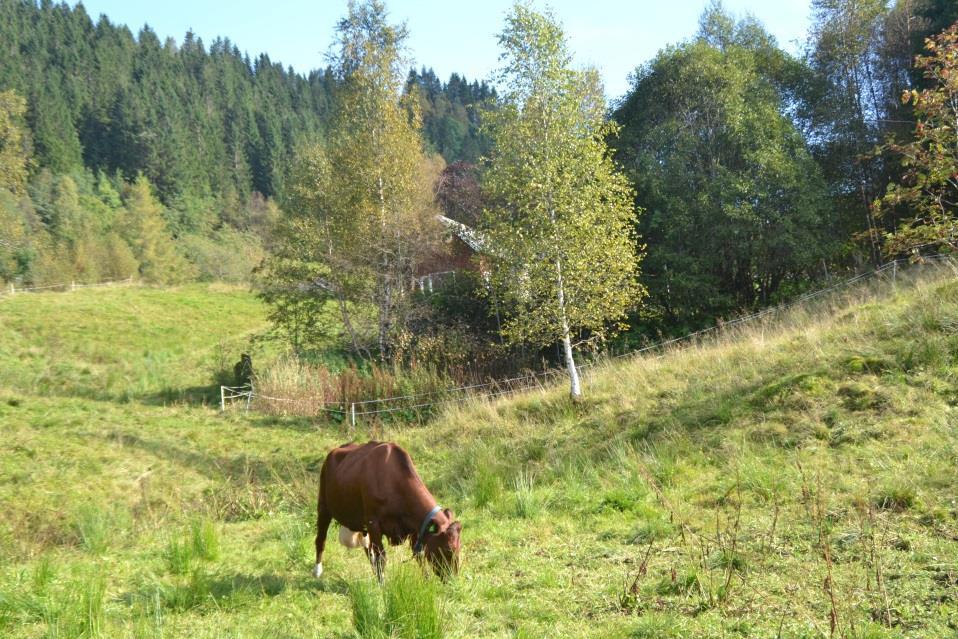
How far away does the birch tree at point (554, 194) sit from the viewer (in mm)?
13930

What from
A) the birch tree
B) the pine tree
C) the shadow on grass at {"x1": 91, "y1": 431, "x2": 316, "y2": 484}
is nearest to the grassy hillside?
the shadow on grass at {"x1": 91, "y1": 431, "x2": 316, "y2": 484}

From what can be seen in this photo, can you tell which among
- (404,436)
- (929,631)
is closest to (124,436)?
(404,436)

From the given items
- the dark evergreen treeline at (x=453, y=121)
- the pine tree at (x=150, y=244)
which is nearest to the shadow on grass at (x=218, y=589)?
the pine tree at (x=150, y=244)

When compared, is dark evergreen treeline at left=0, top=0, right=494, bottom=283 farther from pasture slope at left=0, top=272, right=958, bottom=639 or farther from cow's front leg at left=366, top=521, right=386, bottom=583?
cow's front leg at left=366, top=521, right=386, bottom=583

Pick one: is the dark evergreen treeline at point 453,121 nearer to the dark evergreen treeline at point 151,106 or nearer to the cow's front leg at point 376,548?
the dark evergreen treeline at point 151,106

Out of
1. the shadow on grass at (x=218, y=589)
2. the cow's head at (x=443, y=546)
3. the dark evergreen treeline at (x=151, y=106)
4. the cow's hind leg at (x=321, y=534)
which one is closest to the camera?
the shadow on grass at (x=218, y=589)

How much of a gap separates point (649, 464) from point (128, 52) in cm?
12657

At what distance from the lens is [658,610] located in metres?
4.36

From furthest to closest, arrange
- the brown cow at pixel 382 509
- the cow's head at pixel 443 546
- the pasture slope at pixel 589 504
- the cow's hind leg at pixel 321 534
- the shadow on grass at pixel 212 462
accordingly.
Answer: the shadow on grass at pixel 212 462, the cow's hind leg at pixel 321 534, the brown cow at pixel 382 509, the cow's head at pixel 443 546, the pasture slope at pixel 589 504

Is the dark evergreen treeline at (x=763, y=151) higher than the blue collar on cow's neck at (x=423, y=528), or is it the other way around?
the dark evergreen treeline at (x=763, y=151)

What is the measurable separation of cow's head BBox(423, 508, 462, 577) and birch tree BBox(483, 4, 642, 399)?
8.91 meters

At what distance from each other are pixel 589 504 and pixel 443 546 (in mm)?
3105

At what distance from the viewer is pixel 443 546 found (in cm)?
511

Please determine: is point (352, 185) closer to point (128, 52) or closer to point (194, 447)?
point (194, 447)
